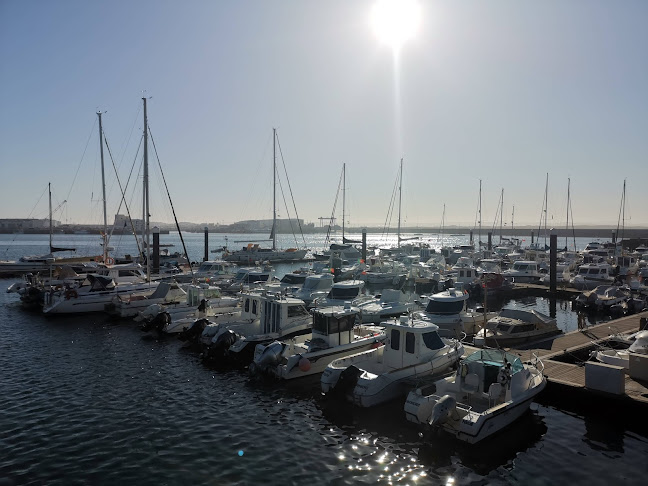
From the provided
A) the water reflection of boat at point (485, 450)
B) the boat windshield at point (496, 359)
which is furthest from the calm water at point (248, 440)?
the boat windshield at point (496, 359)

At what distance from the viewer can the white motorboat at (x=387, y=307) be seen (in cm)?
2703

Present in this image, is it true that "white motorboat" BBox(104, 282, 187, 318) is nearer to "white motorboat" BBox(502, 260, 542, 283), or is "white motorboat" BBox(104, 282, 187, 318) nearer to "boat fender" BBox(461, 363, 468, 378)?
"boat fender" BBox(461, 363, 468, 378)

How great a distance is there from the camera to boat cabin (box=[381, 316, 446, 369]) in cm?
1628

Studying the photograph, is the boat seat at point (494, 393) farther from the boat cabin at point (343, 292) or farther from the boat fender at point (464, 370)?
the boat cabin at point (343, 292)

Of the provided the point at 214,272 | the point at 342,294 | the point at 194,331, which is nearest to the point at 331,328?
the point at 194,331

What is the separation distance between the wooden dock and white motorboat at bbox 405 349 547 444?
1259 millimetres

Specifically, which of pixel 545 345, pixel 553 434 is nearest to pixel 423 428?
pixel 553 434

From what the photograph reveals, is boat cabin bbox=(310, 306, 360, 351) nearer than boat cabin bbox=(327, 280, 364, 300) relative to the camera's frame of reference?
Yes

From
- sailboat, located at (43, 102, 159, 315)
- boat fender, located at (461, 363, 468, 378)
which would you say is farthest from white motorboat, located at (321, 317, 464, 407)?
sailboat, located at (43, 102, 159, 315)

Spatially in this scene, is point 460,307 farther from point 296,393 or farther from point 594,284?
point 594,284

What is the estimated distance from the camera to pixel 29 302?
111 feet

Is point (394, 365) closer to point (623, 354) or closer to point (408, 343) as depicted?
point (408, 343)

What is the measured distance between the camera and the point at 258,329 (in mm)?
22297

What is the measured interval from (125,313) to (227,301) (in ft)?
21.9
